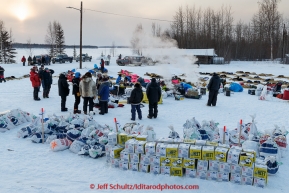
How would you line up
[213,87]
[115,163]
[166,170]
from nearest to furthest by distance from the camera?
[166,170], [115,163], [213,87]

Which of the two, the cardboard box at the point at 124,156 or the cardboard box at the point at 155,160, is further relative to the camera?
the cardboard box at the point at 124,156

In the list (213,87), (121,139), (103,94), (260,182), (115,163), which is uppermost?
(213,87)

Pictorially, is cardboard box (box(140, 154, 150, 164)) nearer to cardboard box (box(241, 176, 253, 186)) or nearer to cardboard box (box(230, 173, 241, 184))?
cardboard box (box(230, 173, 241, 184))

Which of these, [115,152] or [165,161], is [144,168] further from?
[115,152]

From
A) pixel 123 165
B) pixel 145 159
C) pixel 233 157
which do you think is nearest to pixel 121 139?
pixel 123 165

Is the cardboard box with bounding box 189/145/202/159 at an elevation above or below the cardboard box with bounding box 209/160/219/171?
above

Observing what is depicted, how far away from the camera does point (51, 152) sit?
283 inches

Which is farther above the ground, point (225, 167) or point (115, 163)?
point (225, 167)

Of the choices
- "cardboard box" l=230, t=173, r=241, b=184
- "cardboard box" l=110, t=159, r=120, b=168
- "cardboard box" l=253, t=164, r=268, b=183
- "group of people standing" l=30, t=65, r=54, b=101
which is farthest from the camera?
"group of people standing" l=30, t=65, r=54, b=101

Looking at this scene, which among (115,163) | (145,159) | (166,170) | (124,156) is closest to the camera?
(166,170)

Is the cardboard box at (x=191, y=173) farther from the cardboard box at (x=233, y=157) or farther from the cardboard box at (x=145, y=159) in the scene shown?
the cardboard box at (x=145, y=159)

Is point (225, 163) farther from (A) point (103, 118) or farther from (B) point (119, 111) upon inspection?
(B) point (119, 111)

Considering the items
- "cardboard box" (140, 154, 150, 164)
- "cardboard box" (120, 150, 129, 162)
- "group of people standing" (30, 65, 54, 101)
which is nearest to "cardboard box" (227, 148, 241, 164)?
"cardboard box" (140, 154, 150, 164)

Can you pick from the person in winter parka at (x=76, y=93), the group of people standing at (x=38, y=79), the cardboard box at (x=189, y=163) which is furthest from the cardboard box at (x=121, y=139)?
the group of people standing at (x=38, y=79)
